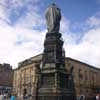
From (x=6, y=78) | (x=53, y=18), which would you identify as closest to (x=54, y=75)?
(x=53, y=18)

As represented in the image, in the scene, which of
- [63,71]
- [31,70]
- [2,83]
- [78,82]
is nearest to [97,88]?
[78,82]

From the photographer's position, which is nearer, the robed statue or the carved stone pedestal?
the carved stone pedestal

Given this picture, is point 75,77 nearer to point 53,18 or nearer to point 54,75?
point 53,18

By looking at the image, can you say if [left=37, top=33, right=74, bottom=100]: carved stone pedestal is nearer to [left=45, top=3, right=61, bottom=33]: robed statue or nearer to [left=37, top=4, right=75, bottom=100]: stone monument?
[left=37, top=4, right=75, bottom=100]: stone monument

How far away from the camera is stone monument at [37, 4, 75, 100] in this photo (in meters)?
11.2

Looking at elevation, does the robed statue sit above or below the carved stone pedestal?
above

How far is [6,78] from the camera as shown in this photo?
59.3 metres

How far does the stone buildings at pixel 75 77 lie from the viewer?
1737 inches

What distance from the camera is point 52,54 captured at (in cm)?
1252

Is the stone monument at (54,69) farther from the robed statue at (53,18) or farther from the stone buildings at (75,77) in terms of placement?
the stone buildings at (75,77)

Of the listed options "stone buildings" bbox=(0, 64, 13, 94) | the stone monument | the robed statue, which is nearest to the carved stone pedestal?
the stone monument

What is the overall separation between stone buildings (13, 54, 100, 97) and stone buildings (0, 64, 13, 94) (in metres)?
5.87

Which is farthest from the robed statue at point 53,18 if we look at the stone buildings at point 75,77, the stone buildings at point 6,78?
the stone buildings at point 6,78

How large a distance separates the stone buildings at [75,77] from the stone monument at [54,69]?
96.6 feet
